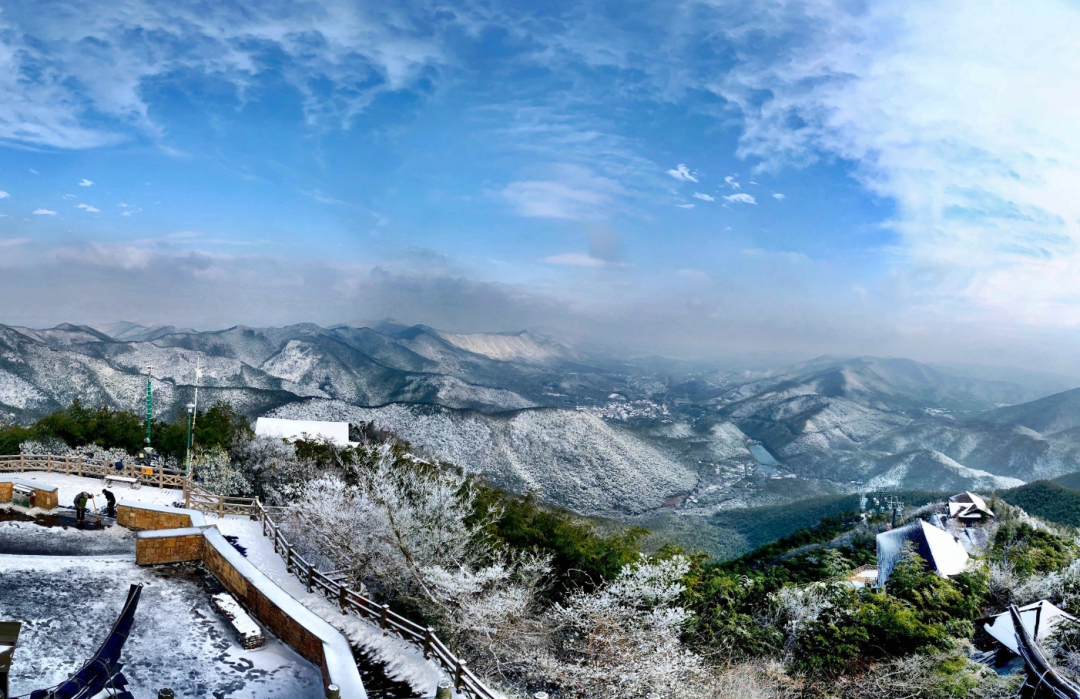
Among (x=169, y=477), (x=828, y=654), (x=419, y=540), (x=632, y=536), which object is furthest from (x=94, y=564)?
(x=828, y=654)

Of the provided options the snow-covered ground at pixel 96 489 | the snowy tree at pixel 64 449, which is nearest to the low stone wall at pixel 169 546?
the snow-covered ground at pixel 96 489

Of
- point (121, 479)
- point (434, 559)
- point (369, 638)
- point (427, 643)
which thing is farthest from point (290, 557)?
point (121, 479)

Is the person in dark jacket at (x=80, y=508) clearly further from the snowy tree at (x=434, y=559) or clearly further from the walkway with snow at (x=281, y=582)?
the snowy tree at (x=434, y=559)

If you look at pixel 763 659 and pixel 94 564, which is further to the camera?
pixel 763 659

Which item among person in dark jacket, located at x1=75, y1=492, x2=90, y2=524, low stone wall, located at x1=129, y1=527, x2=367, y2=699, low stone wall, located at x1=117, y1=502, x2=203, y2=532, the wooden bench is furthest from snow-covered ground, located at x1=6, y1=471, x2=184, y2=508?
low stone wall, located at x1=129, y1=527, x2=367, y2=699

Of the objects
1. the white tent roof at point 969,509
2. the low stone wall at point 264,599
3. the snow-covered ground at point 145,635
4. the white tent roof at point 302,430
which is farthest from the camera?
the white tent roof at point 969,509

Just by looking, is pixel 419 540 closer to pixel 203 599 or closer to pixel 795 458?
pixel 203 599
